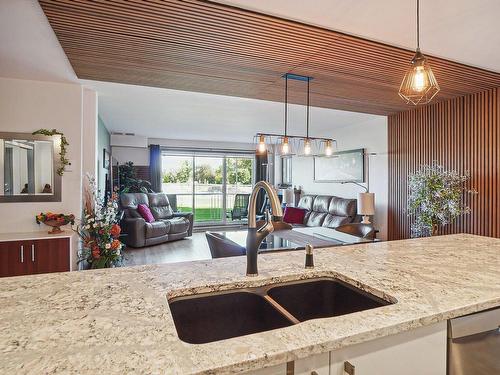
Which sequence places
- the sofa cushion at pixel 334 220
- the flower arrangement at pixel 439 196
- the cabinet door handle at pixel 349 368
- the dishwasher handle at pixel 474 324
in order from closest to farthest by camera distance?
the cabinet door handle at pixel 349 368 → the dishwasher handle at pixel 474 324 → the flower arrangement at pixel 439 196 → the sofa cushion at pixel 334 220

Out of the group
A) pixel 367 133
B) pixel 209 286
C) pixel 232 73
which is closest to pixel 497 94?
pixel 367 133

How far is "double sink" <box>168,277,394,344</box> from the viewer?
3.54 feet

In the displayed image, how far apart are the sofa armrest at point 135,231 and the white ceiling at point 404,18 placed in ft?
15.6

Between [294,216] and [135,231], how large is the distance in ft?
11.3

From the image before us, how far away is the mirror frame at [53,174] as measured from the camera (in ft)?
10.6

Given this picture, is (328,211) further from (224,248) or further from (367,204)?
(224,248)

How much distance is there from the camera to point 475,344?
39.1 inches

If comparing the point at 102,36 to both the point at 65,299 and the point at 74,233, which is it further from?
the point at 74,233

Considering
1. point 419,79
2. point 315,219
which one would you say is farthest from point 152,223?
point 419,79

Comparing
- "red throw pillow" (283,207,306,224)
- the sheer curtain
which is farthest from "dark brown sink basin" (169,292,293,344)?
the sheer curtain

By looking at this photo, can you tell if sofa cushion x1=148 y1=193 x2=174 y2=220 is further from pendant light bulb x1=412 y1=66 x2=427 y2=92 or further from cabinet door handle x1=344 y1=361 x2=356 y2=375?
cabinet door handle x1=344 y1=361 x2=356 y2=375

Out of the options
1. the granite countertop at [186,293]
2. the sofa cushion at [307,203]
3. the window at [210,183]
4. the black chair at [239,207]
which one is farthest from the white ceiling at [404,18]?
the black chair at [239,207]

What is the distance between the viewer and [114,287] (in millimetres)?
1103

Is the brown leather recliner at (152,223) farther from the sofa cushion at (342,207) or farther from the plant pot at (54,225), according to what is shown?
the sofa cushion at (342,207)
